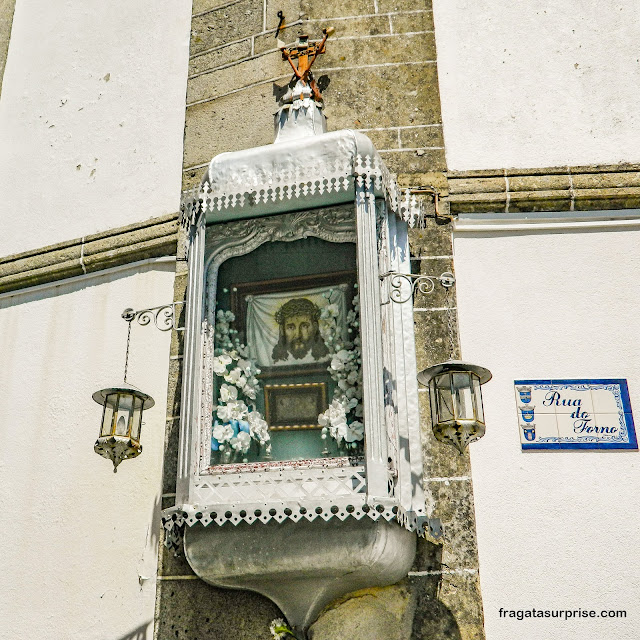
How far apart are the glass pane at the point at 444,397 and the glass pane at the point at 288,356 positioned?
1.41 ft

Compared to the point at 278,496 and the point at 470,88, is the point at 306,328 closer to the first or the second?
the point at 278,496

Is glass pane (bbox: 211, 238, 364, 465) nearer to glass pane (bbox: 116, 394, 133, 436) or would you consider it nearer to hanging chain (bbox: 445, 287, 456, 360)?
glass pane (bbox: 116, 394, 133, 436)

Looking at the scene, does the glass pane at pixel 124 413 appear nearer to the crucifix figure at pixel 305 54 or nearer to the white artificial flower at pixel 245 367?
the white artificial flower at pixel 245 367

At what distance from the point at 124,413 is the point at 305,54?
2742 mm

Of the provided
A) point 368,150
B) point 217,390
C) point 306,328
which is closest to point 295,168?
point 368,150

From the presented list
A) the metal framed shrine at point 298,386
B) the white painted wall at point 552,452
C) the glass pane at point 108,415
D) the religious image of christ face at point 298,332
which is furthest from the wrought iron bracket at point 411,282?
the glass pane at point 108,415

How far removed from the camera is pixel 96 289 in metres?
6.02

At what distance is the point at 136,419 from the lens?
4.87m

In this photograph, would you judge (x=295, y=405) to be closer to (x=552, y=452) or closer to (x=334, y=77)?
(x=552, y=452)

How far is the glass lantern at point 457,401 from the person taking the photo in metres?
4.31

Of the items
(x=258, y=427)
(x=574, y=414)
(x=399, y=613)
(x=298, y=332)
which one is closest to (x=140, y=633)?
(x=258, y=427)

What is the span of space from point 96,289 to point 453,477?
2.73m

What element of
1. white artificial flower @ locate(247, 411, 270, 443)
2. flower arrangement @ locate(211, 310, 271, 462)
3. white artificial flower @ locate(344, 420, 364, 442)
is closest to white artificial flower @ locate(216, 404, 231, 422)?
flower arrangement @ locate(211, 310, 271, 462)

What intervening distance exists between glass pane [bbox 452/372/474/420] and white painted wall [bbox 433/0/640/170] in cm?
174
